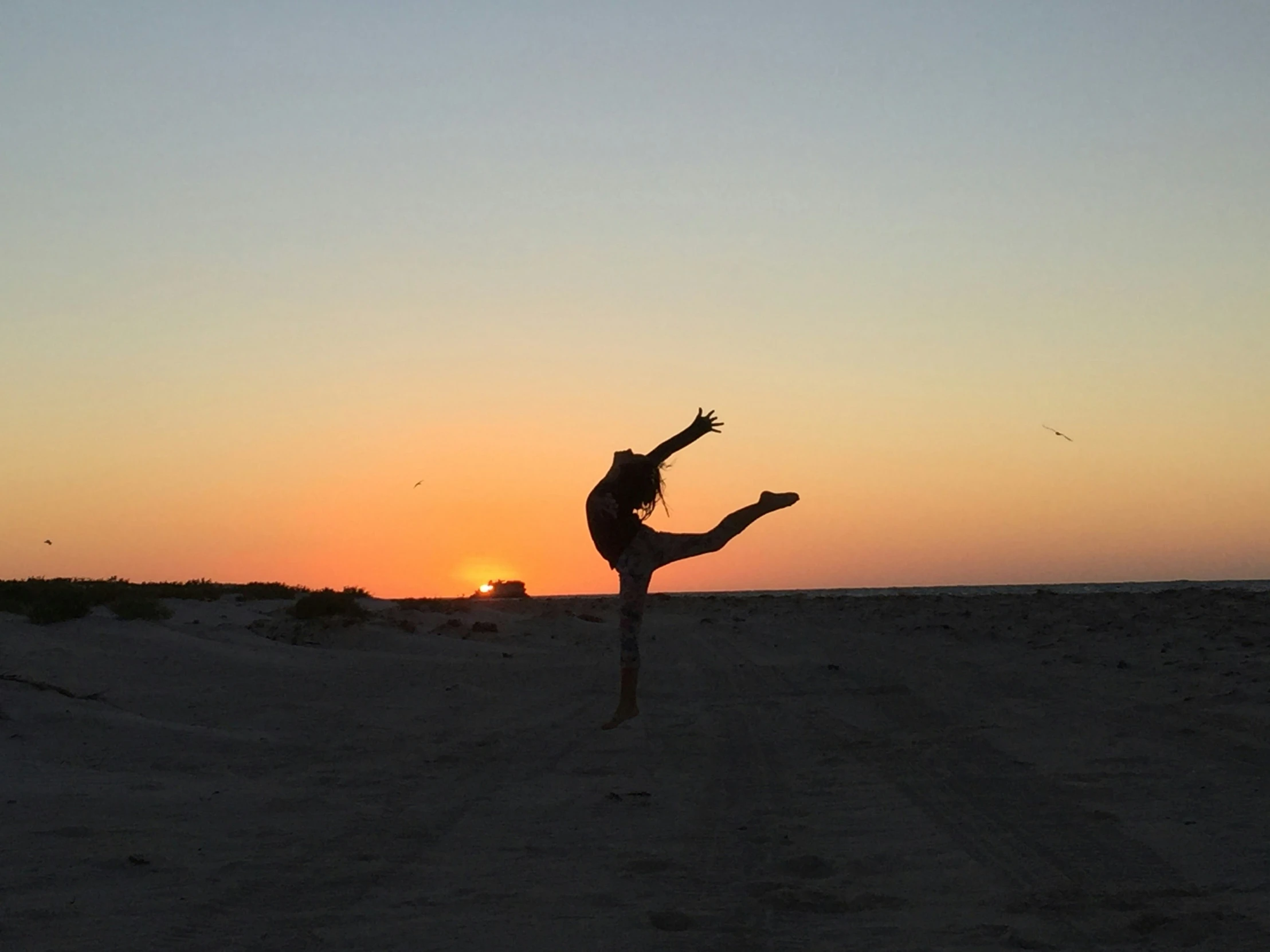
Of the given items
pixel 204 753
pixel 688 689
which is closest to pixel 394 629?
pixel 688 689

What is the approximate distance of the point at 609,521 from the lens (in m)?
10.6

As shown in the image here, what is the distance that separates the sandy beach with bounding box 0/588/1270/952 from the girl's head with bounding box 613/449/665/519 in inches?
86.4

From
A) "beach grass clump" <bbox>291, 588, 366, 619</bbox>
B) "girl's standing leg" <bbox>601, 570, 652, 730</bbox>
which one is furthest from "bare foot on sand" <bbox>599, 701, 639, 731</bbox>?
"beach grass clump" <bbox>291, 588, 366, 619</bbox>

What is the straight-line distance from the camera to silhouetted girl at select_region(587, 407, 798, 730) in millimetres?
10547

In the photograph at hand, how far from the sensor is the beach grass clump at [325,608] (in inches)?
813

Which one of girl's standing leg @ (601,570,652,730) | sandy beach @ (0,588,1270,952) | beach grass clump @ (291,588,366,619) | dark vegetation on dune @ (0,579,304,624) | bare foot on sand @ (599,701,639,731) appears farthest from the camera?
beach grass clump @ (291,588,366,619)

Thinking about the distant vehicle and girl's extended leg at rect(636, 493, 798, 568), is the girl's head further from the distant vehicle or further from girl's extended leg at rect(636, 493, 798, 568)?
the distant vehicle

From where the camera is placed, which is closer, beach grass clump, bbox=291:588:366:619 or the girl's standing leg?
the girl's standing leg

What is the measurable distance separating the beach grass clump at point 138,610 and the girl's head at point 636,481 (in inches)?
340

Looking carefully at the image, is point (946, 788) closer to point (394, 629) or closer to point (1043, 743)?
point (1043, 743)

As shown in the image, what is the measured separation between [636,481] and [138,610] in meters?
9.18

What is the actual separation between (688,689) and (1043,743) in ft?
17.2

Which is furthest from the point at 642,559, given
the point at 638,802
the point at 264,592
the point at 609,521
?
the point at 264,592

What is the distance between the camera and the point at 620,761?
8539 millimetres
